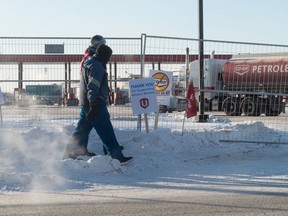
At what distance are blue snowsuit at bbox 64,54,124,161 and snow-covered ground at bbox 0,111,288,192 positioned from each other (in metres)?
0.28

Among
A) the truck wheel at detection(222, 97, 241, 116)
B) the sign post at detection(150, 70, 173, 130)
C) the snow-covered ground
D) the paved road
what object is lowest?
the paved road

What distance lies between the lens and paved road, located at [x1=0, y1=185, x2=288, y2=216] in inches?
268

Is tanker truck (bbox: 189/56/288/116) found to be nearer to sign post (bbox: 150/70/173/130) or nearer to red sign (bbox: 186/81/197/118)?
red sign (bbox: 186/81/197/118)

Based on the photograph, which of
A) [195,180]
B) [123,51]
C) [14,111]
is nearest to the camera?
[195,180]

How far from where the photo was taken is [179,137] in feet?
37.8

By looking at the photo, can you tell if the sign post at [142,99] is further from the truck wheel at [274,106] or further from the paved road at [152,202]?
the truck wheel at [274,106]

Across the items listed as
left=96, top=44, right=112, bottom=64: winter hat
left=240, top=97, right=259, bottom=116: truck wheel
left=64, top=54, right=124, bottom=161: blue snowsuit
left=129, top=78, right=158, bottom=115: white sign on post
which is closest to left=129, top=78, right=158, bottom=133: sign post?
left=129, top=78, right=158, bottom=115: white sign on post

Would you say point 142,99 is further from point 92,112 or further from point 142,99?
point 92,112

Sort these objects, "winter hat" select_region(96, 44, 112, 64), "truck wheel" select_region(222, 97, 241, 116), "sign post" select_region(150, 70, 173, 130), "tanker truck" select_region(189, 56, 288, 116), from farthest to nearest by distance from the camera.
→ "truck wheel" select_region(222, 97, 241, 116) → "tanker truck" select_region(189, 56, 288, 116) → "sign post" select_region(150, 70, 173, 130) → "winter hat" select_region(96, 44, 112, 64)

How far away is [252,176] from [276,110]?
7.01 metres

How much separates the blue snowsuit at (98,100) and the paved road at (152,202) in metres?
1.52

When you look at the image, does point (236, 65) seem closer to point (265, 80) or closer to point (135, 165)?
point (265, 80)

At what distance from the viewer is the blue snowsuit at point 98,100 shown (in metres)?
9.32

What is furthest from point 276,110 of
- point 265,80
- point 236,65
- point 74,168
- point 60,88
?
point 236,65
